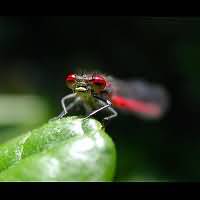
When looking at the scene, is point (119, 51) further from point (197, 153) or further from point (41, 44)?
point (197, 153)

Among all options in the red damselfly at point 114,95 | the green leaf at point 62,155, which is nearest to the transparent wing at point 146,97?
the red damselfly at point 114,95

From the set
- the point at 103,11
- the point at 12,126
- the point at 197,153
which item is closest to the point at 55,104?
the point at 12,126

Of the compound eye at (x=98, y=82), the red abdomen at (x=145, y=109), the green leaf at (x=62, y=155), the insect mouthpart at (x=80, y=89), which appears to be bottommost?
the green leaf at (x=62, y=155)

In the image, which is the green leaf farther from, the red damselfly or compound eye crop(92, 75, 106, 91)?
compound eye crop(92, 75, 106, 91)

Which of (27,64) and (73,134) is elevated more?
(27,64)

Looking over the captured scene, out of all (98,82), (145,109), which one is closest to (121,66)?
(145,109)

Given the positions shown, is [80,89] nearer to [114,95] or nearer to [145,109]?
[114,95]

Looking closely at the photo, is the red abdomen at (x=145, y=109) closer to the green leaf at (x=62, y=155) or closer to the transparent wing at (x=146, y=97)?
the transparent wing at (x=146, y=97)
